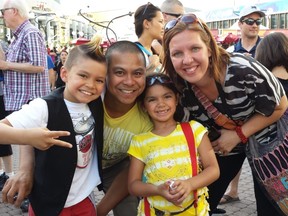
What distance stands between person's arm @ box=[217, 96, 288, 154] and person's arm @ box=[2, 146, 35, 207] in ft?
3.97

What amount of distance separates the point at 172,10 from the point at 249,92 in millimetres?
2947

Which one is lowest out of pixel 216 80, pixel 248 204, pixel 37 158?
pixel 248 204

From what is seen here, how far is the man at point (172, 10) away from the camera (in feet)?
16.0

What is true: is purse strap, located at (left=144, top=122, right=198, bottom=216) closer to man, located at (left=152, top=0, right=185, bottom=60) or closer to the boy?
the boy

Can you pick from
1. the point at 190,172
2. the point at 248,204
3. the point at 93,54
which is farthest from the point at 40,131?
the point at 248,204

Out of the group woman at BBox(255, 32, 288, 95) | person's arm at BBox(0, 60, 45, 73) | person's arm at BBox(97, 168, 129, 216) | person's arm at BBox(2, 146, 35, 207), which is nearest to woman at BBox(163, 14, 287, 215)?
person's arm at BBox(97, 168, 129, 216)

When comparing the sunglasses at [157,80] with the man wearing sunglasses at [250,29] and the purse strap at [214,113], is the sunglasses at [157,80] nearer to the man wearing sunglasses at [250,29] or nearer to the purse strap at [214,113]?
the purse strap at [214,113]

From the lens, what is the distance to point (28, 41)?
3.78 metres

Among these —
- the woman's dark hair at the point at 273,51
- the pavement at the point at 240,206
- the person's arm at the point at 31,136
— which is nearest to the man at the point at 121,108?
the person's arm at the point at 31,136

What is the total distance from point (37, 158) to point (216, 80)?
3.94 ft

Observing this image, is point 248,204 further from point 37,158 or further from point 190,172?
point 37,158

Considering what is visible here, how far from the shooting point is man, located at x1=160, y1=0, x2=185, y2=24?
489cm

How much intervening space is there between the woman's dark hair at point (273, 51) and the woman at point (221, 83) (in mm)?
919

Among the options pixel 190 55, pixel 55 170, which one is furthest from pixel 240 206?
pixel 55 170
